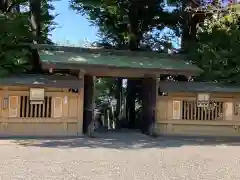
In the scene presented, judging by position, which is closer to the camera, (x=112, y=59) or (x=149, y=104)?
(x=112, y=59)

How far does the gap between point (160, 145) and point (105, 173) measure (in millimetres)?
5060

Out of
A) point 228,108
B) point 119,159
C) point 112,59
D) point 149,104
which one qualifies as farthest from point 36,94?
point 228,108

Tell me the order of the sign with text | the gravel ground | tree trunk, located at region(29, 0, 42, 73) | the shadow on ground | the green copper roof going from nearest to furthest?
the gravel ground → the shadow on ground → the sign with text → the green copper roof → tree trunk, located at region(29, 0, 42, 73)

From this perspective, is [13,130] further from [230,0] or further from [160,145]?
[230,0]

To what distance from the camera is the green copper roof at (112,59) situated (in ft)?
47.5

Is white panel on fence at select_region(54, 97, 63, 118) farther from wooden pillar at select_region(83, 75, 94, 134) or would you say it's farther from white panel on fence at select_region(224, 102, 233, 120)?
Result: white panel on fence at select_region(224, 102, 233, 120)

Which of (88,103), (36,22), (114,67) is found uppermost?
(36,22)

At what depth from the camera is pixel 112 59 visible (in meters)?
15.5

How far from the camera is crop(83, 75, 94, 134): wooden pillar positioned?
1494 cm

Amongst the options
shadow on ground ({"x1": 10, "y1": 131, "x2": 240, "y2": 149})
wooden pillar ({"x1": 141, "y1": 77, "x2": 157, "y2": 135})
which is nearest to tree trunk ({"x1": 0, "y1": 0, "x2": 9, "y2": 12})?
shadow on ground ({"x1": 10, "y1": 131, "x2": 240, "y2": 149})

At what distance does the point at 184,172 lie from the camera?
8.27 metres

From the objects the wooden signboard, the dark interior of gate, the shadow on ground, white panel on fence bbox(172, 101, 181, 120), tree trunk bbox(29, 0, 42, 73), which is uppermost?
tree trunk bbox(29, 0, 42, 73)

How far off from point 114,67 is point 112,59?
1123mm

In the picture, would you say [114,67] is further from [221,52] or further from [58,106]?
[221,52]
